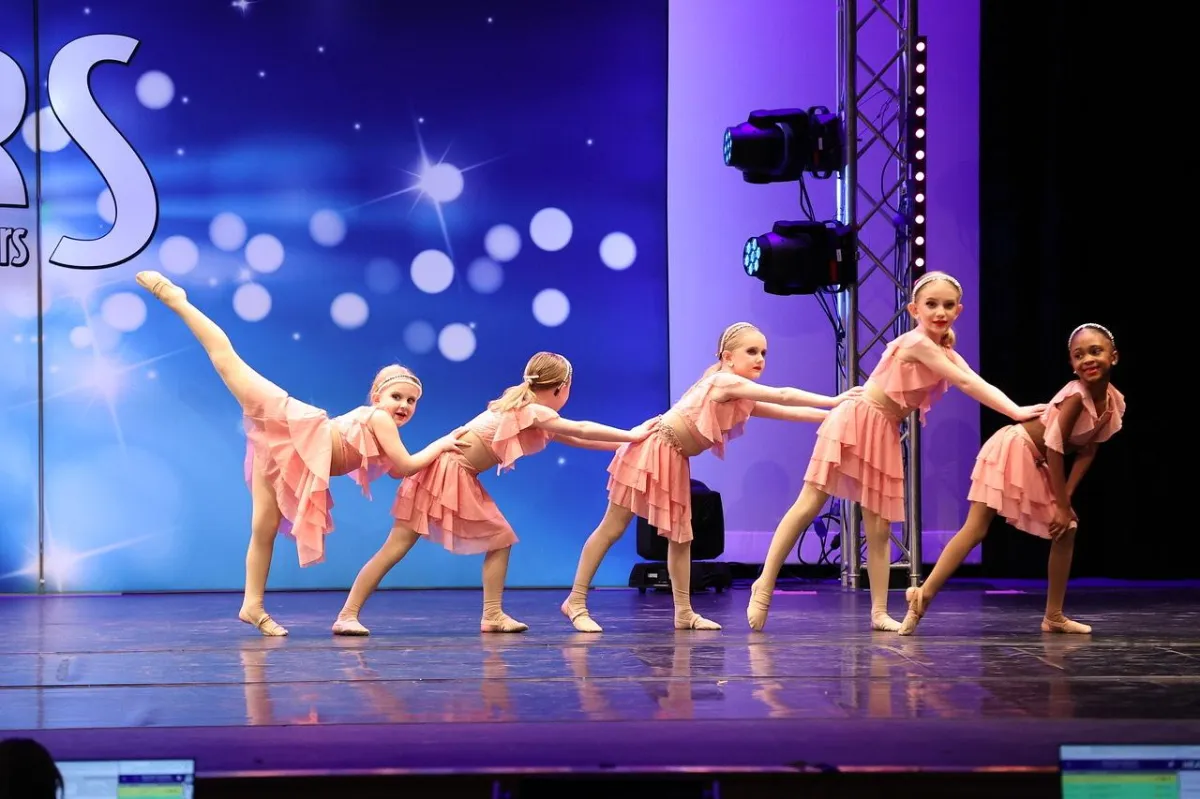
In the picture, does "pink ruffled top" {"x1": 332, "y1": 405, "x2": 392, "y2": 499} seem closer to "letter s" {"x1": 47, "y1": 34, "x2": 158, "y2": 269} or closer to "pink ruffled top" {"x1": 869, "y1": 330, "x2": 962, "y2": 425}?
"pink ruffled top" {"x1": 869, "y1": 330, "x2": 962, "y2": 425}

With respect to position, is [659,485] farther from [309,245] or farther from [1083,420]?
[309,245]

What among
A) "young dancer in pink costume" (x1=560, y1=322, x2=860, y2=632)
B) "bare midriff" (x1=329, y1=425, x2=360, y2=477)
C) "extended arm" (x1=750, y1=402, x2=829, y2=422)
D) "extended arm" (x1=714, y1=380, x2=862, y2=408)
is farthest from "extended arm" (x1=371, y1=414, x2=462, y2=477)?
"extended arm" (x1=750, y1=402, x2=829, y2=422)

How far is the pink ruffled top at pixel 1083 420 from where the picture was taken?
5148mm

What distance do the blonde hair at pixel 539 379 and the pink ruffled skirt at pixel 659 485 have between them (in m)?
0.48

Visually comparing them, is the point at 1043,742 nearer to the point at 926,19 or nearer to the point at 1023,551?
the point at 1023,551

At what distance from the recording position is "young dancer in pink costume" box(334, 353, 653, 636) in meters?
5.60

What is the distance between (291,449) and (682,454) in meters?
1.72

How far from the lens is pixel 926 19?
28.1 feet

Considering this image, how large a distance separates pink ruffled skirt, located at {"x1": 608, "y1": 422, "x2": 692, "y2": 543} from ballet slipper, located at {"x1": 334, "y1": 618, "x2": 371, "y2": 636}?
1242mm

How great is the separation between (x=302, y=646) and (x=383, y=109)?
441 cm

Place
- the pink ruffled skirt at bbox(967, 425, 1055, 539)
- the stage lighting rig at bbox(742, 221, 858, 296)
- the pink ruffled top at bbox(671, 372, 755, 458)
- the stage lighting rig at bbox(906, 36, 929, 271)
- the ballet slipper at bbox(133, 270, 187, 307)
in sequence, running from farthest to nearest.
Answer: the stage lighting rig at bbox(906, 36, 929, 271) < the stage lighting rig at bbox(742, 221, 858, 296) < the pink ruffled top at bbox(671, 372, 755, 458) < the ballet slipper at bbox(133, 270, 187, 307) < the pink ruffled skirt at bbox(967, 425, 1055, 539)

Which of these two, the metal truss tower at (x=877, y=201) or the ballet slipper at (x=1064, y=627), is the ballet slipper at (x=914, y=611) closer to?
the ballet slipper at (x=1064, y=627)

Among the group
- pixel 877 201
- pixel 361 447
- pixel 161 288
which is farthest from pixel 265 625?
pixel 877 201

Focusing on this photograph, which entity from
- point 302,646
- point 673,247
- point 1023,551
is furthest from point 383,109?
point 1023,551
